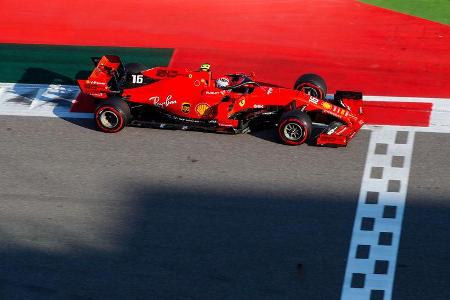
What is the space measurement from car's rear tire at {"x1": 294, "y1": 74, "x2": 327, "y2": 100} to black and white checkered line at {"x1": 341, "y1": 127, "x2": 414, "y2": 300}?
4.11ft

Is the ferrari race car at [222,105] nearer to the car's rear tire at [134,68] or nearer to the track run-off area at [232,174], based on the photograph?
the track run-off area at [232,174]

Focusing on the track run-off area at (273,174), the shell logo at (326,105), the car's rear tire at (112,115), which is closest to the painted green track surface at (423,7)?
the track run-off area at (273,174)

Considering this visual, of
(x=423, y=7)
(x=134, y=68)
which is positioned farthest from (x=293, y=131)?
(x=423, y=7)

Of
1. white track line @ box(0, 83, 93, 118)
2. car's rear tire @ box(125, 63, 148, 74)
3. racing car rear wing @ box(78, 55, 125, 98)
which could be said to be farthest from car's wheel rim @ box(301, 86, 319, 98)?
white track line @ box(0, 83, 93, 118)

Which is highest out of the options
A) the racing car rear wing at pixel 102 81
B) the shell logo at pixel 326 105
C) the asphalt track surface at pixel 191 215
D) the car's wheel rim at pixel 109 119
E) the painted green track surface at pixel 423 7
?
the painted green track surface at pixel 423 7

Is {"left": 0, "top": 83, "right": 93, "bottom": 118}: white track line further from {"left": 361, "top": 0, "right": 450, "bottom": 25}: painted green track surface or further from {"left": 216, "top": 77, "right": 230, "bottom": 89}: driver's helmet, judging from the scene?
{"left": 361, "top": 0, "right": 450, "bottom": 25}: painted green track surface

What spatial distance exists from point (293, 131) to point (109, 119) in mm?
3529

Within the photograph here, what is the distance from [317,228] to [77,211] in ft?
13.1

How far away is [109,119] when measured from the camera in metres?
17.6

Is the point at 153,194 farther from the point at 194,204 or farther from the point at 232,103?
the point at 232,103

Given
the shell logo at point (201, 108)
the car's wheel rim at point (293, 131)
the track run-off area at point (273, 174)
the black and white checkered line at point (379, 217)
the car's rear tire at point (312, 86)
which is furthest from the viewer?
the car's rear tire at point (312, 86)

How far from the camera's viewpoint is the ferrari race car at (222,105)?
55.8ft

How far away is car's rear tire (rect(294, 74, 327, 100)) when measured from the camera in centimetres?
1781

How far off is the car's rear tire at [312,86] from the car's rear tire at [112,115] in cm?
332
